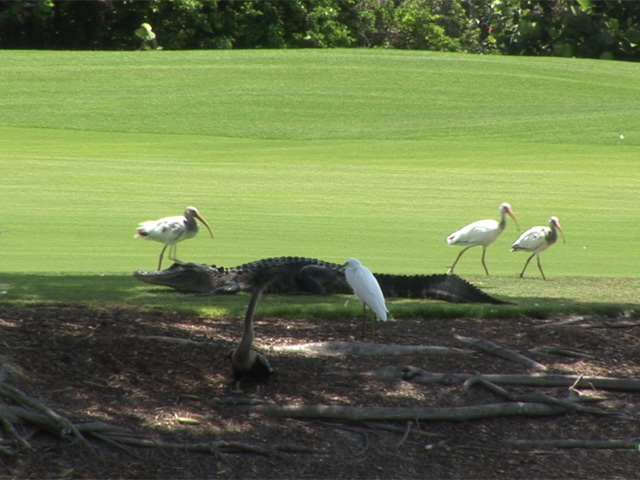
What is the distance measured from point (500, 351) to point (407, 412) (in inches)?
47.5

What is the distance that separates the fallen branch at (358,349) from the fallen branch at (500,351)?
14 centimetres

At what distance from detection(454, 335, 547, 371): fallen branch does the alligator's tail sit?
1.87 meters

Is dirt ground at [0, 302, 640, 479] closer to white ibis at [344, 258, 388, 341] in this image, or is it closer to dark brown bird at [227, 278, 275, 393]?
dark brown bird at [227, 278, 275, 393]

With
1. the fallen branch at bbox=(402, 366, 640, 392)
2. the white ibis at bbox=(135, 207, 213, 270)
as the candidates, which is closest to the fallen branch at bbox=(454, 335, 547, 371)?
the fallen branch at bbox=(402, 366, 640, 392)

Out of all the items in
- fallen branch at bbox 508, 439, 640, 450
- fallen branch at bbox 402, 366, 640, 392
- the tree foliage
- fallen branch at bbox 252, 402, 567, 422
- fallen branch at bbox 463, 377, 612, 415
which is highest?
the tree foliage

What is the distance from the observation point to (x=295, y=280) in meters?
9.70

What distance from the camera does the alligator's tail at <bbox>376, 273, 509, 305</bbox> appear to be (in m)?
8.97

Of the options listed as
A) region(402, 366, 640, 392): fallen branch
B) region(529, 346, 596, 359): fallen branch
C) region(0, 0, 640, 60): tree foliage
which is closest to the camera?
region(402, 366, 640, 392): fallen branch

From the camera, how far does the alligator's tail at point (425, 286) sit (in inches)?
353

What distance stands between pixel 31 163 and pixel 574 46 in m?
21.8

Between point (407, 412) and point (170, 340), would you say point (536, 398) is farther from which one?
point (170, 340)

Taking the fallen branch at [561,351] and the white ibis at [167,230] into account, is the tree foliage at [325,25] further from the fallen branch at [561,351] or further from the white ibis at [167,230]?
the fallen branch at [561,351]

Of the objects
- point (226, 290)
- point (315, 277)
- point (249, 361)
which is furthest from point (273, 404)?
point (315, 277)

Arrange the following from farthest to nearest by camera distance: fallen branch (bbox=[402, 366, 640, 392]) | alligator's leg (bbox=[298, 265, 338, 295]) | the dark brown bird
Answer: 1. alligator's leg (bbox=[298, 265, 338, 295])
2. fallen branch (bbox=[402, 366, 640, 392])
3. the dark brown bird
